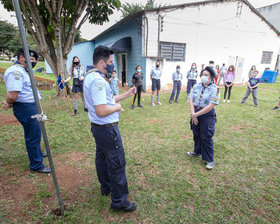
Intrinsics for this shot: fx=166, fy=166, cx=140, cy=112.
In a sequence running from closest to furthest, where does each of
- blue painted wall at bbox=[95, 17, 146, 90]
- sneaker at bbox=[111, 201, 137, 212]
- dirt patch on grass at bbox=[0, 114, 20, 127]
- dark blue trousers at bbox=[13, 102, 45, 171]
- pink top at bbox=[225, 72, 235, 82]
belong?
sneaker at bbox=[111, 201, 137, 212] < dark blue trousers at bbox=[13, 102, 45, 171] < dirt patch on grass at bbox=[0, 114, 20, 127] < pink top at bbox=[225, 72, 235, 82] < blue painted wall at bbox=[95, 17, 146, 90]

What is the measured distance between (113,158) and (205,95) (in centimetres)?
200

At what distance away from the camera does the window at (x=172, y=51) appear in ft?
36.3

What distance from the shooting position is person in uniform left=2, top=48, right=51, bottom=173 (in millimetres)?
2455

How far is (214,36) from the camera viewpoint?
42.1 feet

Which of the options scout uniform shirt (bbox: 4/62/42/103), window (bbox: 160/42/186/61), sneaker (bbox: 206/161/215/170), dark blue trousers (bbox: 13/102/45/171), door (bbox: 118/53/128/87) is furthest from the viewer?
door (bbox: 118/53/128/87)

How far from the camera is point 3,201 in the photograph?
2.36 m

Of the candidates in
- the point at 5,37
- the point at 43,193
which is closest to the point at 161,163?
the point at 43,193

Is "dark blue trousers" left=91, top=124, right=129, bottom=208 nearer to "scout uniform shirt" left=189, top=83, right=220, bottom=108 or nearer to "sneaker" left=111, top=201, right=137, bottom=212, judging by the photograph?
"sneaker" left=111, top=201, right=137, bottom=212

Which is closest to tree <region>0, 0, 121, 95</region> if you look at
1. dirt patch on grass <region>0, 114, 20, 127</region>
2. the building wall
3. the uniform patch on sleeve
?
dirt patch on grass <region>0, 114, 20, 127</region>

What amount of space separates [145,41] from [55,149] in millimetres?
8603

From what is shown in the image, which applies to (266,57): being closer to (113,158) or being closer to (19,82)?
(113,158)

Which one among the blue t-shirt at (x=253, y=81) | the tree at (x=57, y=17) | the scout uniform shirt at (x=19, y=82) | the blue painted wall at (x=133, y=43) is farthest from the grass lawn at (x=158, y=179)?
the blue painted wall at (x=133, y=43)

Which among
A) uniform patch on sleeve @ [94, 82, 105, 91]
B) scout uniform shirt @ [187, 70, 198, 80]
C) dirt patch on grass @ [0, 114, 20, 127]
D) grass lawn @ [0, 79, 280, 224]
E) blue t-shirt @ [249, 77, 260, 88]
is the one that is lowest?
grass lawn @ [0, 79, 280, 224]

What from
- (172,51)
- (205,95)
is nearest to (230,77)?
(172,51)
